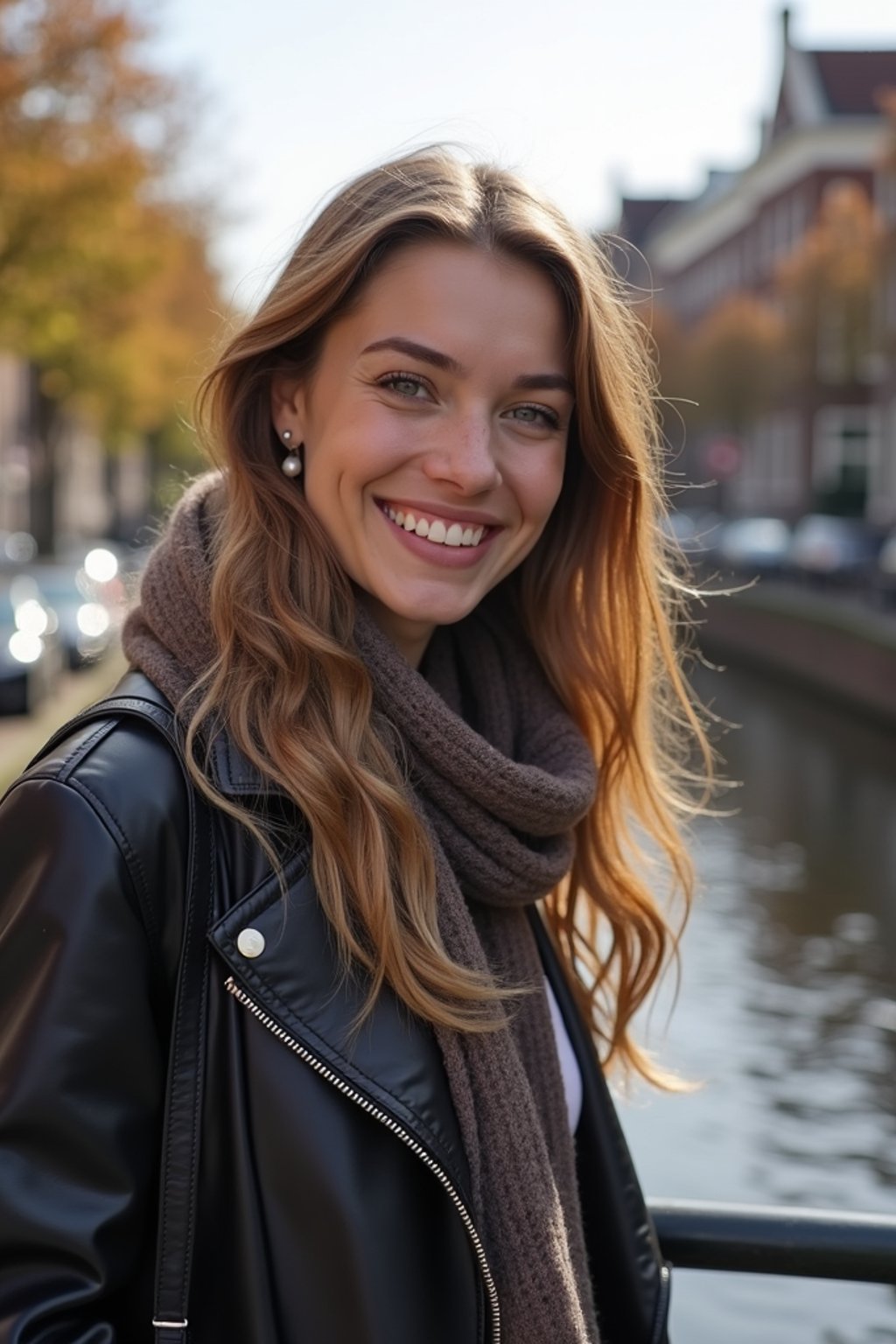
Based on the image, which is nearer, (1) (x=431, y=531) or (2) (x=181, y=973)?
(2) (x=181, y=973)

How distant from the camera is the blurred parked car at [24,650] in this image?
13.7 meters

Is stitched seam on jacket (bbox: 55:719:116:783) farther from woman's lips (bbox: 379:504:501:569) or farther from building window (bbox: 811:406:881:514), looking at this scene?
building window (bbox: 811:406:881:514)

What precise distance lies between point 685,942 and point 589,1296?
23.6 feet

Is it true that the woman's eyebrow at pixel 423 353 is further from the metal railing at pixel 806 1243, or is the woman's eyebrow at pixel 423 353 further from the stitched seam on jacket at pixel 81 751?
the metal railing at pixel 806 1243

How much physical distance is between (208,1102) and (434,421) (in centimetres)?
70

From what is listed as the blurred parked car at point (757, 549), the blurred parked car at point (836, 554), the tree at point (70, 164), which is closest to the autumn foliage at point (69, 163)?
the tree at point (70, 164)

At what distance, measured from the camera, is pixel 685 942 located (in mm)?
8836

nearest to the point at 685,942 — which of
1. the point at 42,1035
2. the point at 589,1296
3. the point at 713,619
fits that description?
the point at 589,1296

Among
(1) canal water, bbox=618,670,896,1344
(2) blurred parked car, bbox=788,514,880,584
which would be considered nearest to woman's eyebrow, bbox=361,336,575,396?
(1) canal water, bbox=618,670,896,1344

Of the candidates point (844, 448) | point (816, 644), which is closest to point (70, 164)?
point (816, 644)

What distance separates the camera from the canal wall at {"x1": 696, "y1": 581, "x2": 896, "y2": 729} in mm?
16391

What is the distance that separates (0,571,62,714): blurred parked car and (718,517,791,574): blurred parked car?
19.4m

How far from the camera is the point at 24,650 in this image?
46.2ft

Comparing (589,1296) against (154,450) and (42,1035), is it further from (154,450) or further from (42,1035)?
(154,450)
